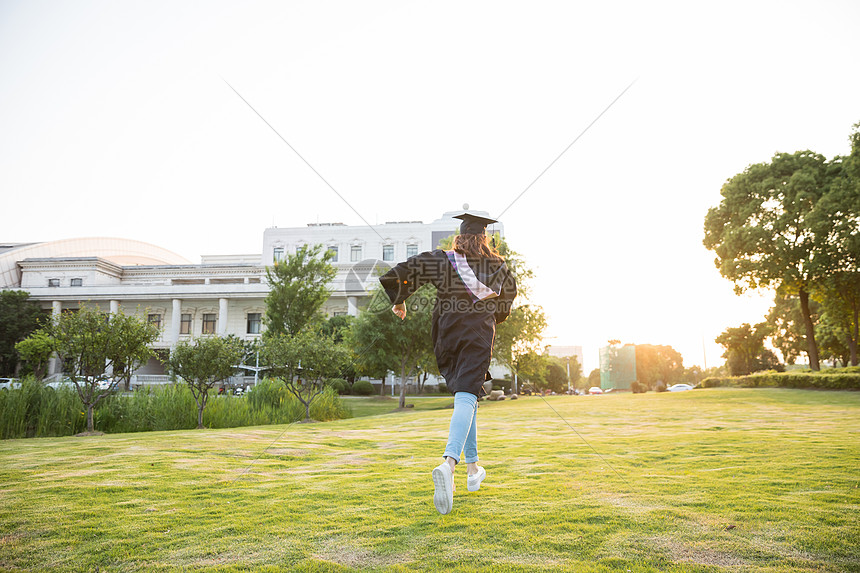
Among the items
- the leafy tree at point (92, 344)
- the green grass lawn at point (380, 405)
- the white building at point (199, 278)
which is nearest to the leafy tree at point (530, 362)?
the green grass lawn at point (380, 405)

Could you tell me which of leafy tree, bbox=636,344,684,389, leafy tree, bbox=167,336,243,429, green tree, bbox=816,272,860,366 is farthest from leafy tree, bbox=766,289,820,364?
leafy tree, bbox=167,336,243,429

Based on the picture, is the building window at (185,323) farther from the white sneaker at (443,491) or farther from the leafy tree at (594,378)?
the leafy tree at (594,378)

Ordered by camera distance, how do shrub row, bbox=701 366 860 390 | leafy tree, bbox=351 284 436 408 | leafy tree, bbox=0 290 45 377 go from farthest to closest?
leafy tree, bbox=0 290 45 377 → leafy tree, bbox=351 284 436 408 → shrub row, bbox=701 366 860 390

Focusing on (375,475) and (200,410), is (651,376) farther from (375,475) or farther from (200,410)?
(375,475)

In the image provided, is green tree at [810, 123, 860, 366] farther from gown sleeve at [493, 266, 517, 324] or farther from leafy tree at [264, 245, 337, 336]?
leafy tree at [264, 245, 337, 336]

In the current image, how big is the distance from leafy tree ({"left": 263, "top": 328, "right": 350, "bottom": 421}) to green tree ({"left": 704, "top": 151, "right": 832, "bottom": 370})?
2061cm

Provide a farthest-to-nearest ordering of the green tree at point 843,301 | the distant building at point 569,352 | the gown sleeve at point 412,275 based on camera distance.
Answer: the distant building at point 569,352, the green tree at point 843,301, the gown sleeve at point 412,275

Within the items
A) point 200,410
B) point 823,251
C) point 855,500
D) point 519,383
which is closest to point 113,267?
point 519,383

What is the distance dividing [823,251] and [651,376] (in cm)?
5531

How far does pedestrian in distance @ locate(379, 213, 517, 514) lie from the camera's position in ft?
12.9

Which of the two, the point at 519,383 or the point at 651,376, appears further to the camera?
the point at 651,376

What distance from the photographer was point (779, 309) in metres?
45.5

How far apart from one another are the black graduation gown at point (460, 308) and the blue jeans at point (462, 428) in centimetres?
8

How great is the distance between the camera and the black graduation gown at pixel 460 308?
4.03 meters
